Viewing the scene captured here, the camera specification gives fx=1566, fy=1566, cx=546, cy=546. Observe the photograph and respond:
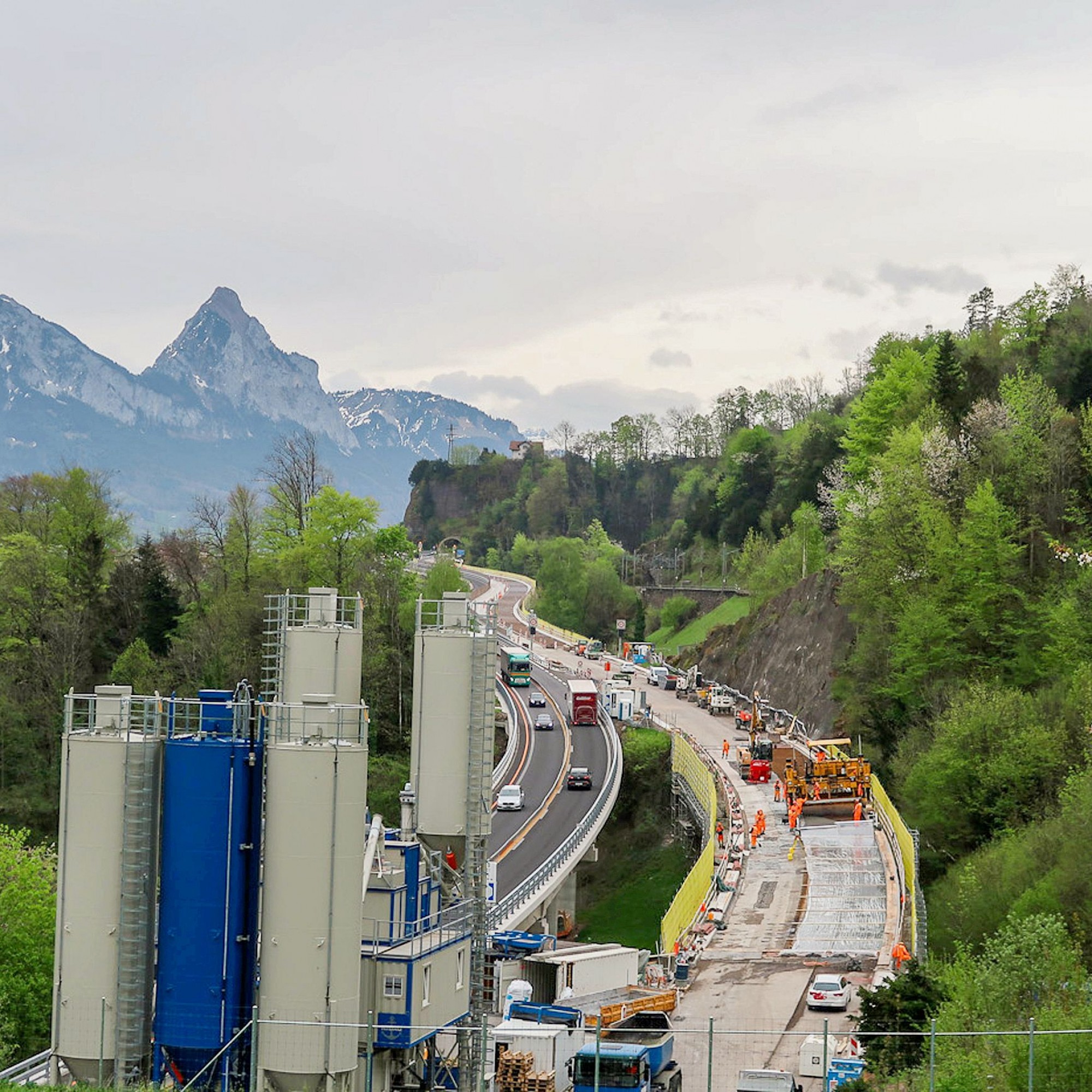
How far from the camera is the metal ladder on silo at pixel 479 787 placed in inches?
1238

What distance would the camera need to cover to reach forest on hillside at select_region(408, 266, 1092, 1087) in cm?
4316

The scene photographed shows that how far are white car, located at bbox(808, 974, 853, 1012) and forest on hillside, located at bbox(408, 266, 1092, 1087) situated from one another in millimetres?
3394

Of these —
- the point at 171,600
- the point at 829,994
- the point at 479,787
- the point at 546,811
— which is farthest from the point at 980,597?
the point at 171,600

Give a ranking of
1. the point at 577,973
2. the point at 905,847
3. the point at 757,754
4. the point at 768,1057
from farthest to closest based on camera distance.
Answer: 1. the point at 757,754
2. the point at 905,847
3. the point at 577,973
4. the point at 768,1057

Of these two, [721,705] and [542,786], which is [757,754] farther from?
[721,705]

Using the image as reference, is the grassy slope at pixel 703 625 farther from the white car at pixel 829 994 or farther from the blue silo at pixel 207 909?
the blue silo at pixel 207 909

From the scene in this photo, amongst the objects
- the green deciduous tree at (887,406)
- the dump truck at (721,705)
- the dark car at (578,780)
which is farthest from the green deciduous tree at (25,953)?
the green deciduous tree at (887,406)

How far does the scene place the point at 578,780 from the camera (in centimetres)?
7119

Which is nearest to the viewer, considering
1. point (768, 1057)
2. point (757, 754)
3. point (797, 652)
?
point (768, 1057)

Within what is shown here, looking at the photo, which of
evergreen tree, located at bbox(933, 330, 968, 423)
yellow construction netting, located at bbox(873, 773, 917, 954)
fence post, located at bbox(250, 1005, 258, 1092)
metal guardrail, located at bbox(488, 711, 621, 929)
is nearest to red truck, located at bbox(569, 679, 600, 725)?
metal guardrail, located at bbox(488, 711, 621, 929)

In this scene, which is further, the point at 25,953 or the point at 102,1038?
the point at 25,953

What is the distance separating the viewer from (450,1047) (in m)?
30.1

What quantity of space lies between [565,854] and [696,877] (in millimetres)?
6828

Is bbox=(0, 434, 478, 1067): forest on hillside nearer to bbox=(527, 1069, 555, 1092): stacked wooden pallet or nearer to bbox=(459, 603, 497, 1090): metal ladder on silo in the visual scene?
bbox=(459, 603, 497, 1090): metal ladder on silo
